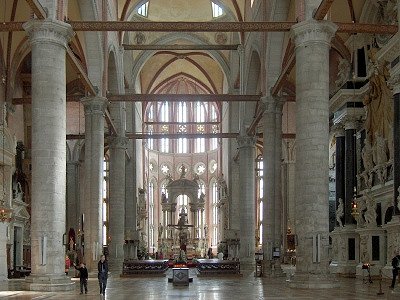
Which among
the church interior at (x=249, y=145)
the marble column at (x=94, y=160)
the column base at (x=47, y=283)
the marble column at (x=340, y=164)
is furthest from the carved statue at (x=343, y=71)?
the column base at (x=47, y=283)

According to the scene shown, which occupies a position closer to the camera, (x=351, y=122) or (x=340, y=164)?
(x=351, y=122)

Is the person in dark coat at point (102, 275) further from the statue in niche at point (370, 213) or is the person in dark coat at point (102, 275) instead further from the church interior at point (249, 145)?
the statue in niche at point (370, 213)

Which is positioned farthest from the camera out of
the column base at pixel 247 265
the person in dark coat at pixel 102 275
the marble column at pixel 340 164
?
the column base at pixel 247 265

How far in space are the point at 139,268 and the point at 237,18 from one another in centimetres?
1761

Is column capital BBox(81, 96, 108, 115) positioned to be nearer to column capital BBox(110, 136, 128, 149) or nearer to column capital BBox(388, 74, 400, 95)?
column capital BBox(110, 136, 128, 149)

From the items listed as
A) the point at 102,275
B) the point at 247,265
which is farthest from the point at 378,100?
the point at 247,265

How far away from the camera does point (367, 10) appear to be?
103 feet

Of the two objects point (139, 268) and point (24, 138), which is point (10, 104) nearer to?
point (24, 138)

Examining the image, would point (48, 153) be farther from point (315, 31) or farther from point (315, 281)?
point (315, 31)

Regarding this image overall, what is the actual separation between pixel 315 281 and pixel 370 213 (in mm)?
8312

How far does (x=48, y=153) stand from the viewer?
22688 mm

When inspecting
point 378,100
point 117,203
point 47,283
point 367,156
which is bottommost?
point 47,283

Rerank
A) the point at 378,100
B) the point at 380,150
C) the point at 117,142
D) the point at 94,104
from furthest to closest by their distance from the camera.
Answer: the point at 117,142
the point at 94,104
the point at 378,100
the point at 380,150

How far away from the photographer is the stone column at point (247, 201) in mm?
42969
